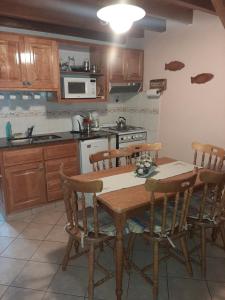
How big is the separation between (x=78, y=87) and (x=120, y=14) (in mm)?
1748

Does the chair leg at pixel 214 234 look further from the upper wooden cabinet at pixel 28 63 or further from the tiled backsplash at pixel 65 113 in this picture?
the upper wooden cabinet at pixel 28 63

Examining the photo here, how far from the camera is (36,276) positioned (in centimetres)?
199

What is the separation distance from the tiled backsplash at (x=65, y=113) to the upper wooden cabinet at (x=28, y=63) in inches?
15.9

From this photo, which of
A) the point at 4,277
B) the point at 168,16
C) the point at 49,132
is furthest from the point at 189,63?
the point at 4,277

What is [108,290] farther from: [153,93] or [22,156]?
[153,93]

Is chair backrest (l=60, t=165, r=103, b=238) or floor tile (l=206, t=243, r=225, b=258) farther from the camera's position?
floor tile (l=206, t=243, r=225, b=258)

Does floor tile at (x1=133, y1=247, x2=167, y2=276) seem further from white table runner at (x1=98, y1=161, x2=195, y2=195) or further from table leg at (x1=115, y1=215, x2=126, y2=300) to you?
white table runner at (x1=98, y1=161, x2=195, y2=195)

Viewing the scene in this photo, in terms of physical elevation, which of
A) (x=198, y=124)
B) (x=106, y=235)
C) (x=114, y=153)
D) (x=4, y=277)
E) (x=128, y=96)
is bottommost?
(x=4, y=277)

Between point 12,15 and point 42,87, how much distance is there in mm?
826

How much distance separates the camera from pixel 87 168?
10.9ft

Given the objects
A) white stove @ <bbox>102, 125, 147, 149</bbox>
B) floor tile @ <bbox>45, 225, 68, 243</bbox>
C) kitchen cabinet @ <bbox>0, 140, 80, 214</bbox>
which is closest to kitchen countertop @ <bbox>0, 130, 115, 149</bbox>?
kitchen cabinet @ <bbox>0, 140, 80, 214</bbox>

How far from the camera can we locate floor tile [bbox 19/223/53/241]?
256 centimetres

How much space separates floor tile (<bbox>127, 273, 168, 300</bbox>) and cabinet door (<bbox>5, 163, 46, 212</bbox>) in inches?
62.9

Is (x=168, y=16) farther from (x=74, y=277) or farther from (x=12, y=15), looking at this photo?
(x=74, y=277)
